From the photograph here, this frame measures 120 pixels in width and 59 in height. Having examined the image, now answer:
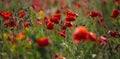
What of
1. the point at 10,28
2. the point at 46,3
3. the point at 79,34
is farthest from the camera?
the point at 46,3

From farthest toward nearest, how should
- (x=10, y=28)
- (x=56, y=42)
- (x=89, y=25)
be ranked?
(x=89, y=25), (x=10, y=28), (x=56, y=42)

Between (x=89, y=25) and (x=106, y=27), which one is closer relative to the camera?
(x=106, y=27)

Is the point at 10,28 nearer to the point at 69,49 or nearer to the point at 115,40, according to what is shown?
the point at 69,49

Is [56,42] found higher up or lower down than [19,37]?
lower down

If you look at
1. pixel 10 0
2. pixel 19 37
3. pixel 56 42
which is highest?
pixel 19 37

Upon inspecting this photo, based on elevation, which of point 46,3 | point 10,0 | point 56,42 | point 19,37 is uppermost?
point 19,37

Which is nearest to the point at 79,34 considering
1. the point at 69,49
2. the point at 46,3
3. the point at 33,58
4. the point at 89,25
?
the point at 33,58

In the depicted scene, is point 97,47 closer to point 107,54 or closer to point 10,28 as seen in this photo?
point 107,54

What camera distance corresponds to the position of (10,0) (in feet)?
19.6

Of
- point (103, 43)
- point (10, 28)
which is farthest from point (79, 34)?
point (10, 28)

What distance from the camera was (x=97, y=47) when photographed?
2.86 metres

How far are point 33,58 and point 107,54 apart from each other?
90cm

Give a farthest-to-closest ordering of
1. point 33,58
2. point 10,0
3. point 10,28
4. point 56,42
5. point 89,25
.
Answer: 1. point 10,0
2. point 89,25
3. point 10,28
4. point 56,42
5. point 33,58

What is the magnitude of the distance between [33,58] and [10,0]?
3891mm
